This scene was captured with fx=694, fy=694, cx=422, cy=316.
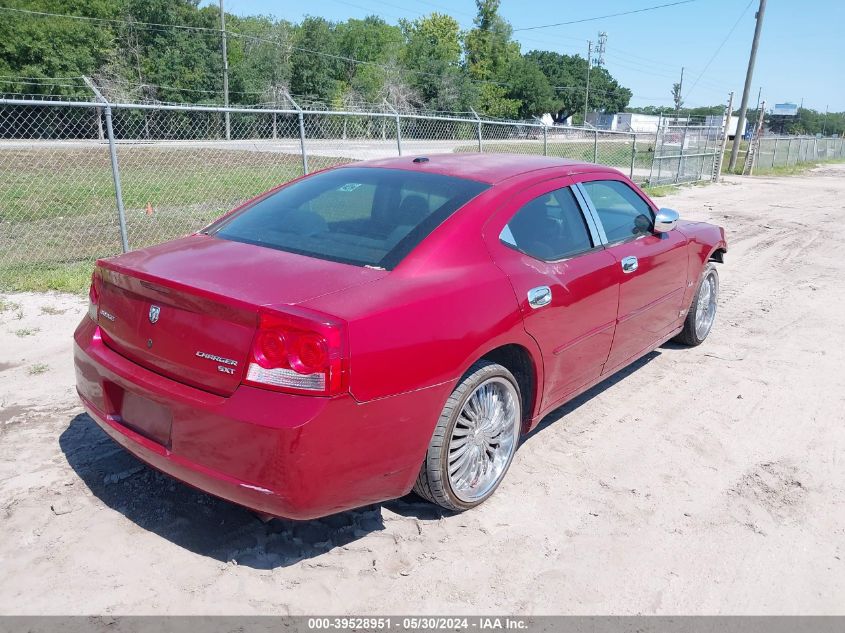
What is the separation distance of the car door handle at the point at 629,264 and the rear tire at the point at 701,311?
1.38 metres

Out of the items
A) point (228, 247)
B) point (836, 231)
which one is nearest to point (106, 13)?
point (836, 231)

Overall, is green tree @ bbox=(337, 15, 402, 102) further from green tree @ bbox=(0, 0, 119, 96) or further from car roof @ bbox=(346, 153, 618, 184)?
car roof @ bbox=(346, 153, 618, 184)

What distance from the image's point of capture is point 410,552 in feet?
9.75

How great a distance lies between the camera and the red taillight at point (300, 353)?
2.47 meters

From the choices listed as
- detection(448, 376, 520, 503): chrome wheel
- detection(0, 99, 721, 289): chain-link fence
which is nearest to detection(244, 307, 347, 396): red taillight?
detection(448, 376, 520, 503): chrome wheel

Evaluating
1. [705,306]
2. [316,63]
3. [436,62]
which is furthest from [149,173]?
[436,62]

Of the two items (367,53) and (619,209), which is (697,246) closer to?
(619,209)

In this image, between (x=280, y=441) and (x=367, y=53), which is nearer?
(x=280, y=441)

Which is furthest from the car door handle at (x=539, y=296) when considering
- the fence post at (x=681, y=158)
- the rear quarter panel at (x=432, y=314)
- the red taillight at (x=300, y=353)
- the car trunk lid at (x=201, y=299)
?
the fence post at (x=681, y=158)

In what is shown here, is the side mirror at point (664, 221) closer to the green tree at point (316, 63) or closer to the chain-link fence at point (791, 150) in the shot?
the chain-link fence at point (791, 150)

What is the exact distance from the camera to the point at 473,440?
322 cm

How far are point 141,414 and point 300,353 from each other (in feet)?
2.81

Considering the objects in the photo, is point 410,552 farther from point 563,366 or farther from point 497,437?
point 563,366
